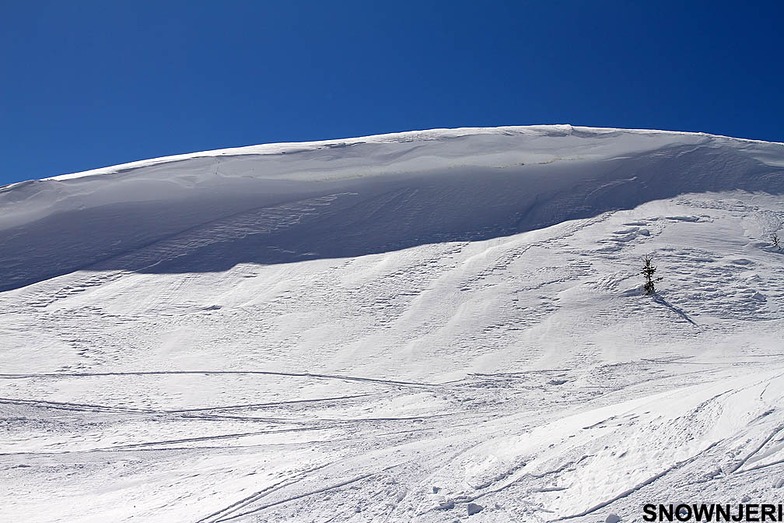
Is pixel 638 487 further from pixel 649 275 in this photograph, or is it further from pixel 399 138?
pixel 399 138

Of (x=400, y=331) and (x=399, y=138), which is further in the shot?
(x=399, y=138)

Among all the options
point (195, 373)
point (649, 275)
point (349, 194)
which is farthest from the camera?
point (349, 194)

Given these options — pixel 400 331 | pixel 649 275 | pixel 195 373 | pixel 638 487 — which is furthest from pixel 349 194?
pixel 638 487

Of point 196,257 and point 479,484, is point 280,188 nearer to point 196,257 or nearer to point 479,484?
point 196,257

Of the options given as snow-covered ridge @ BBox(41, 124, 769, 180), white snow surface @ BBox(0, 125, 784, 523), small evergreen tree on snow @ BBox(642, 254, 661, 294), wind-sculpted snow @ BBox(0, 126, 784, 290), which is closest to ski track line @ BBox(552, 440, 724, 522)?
white snow surface @ BBox(0, 125, 784, 523)

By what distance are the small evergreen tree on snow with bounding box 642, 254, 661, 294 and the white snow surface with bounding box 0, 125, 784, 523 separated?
0.63 feet

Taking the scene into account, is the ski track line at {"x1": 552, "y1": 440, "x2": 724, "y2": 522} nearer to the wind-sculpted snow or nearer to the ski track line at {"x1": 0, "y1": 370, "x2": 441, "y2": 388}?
the ski track line at {"x1": 0, "y1": 370, "x2": 441, "y2": 388}

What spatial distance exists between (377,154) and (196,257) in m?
6.38

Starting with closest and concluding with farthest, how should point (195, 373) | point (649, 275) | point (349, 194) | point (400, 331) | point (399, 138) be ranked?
point (195, 373)
point (400, 331)
point (649, 275)
point (349, 194)
point (399, 138)

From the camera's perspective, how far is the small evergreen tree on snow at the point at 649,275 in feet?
36.6

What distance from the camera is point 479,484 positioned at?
15.0 feet

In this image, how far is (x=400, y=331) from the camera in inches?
404

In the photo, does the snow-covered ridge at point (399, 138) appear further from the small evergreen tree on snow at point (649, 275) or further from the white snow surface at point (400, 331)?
the small evergreen tree on snow at point (649, 275)

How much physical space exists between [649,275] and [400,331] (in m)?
4.51
